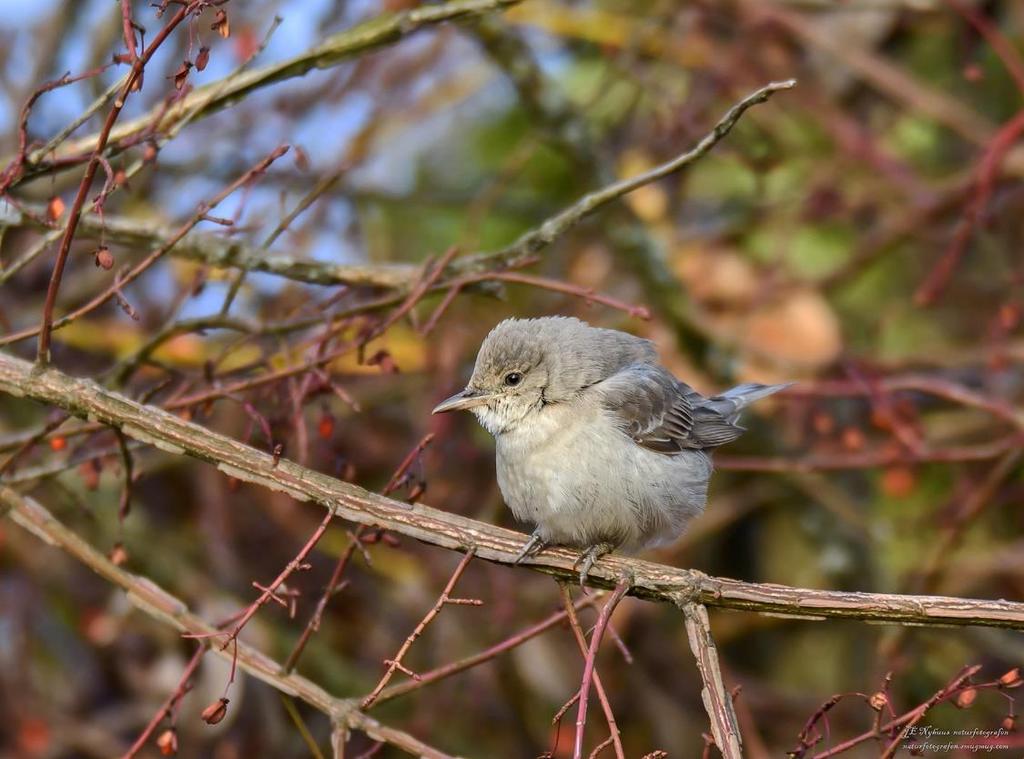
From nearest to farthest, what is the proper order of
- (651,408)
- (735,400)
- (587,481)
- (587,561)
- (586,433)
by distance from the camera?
(587,561) < (587,481) < (586,433) < (651,408) < (735,400)

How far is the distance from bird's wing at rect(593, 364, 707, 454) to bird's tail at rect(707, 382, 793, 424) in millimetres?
250

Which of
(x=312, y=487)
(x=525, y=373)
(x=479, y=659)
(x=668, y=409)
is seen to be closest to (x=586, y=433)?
(x=525, y=373)

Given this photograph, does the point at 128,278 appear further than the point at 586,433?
No

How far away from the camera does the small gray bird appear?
12.5 ft

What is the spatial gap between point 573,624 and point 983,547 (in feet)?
16.9

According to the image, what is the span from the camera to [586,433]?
13.1 ft

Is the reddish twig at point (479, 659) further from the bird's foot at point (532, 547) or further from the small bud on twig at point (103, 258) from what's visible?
the small bud on twig at point (103, 258)

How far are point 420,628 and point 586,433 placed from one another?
1.55 m

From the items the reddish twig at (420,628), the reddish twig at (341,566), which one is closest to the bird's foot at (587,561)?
the reddish twig at (420,628)

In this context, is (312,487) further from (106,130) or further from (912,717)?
(912,717)

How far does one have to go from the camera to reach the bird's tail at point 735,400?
498cm

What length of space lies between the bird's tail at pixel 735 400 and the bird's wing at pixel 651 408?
0.25 meters

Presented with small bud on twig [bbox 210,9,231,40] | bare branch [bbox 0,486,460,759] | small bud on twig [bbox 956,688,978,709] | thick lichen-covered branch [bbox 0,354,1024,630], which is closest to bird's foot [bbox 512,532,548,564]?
thick lichen-covered branch [bbox 0,354,1024,630]

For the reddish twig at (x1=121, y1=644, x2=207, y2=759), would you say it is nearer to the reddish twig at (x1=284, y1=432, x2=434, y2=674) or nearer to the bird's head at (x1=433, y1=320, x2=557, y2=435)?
the reddish twig at (x1=284, y1=432, x2=434, y2=674)
